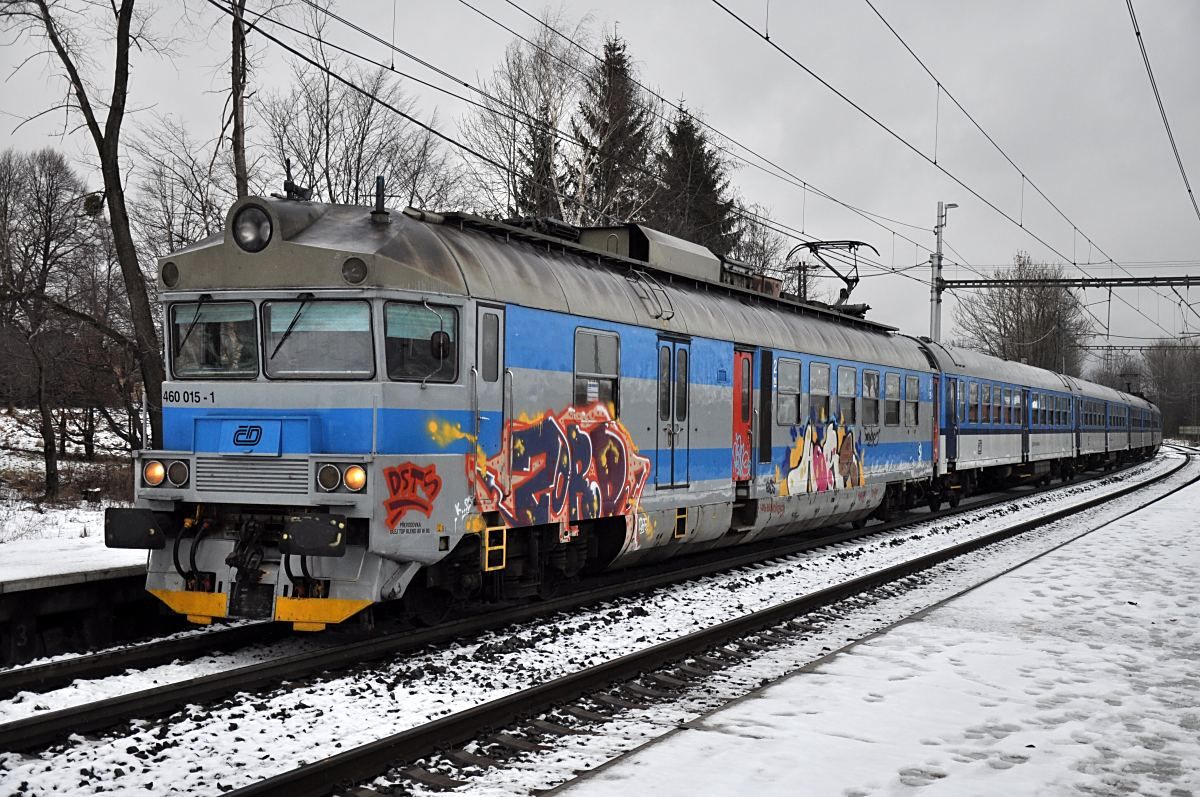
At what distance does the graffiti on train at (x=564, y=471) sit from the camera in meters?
9.02

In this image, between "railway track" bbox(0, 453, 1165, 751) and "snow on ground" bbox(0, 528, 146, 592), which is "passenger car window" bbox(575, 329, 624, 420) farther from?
"snow on ground" bbox(0, 528, 146, 592)

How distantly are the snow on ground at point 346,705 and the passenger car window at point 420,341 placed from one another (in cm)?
215

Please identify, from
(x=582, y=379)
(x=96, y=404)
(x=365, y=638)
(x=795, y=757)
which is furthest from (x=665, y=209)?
(x=795, y=757)

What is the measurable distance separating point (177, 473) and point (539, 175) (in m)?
23.6

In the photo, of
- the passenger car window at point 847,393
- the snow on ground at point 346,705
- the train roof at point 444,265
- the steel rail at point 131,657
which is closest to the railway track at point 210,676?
the steel rail at point 131,657

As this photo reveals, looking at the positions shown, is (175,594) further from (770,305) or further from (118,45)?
(118,45)

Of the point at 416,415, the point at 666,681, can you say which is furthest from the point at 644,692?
the point at 416,415

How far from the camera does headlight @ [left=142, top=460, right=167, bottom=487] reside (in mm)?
8281

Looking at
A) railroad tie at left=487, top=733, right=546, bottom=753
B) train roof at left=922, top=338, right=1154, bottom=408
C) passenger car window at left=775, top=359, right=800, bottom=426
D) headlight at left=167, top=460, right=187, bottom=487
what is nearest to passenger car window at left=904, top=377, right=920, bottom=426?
train roof at left=922, top=338, right=1154, bottom=408

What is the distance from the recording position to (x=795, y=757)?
5.62 meters

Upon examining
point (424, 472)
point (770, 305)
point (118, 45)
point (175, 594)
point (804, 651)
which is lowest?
point (804, 651)

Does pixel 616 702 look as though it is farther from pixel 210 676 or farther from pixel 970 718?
pixel 210 676

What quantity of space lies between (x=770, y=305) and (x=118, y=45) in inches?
500

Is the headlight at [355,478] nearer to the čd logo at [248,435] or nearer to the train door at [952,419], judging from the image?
the čd logo at [248,435]
